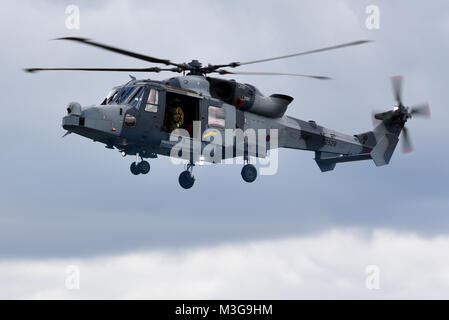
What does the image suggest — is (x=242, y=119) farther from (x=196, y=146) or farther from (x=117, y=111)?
(x=117, y=111)

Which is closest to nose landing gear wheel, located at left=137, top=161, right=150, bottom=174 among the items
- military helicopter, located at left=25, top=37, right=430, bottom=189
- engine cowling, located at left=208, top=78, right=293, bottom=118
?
military helicopter, located at left=25, top=37, right=430, bottom=189

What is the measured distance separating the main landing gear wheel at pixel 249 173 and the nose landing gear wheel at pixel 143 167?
13.3ft

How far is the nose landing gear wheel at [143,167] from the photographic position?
2950cm

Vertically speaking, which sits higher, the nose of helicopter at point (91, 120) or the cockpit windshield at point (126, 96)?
the cockpit windshield at point (126, 96)

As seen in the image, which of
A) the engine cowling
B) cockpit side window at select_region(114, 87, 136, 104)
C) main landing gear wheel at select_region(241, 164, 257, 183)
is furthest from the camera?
main landing gear wheel at select_region(241, 164, 257, 183)

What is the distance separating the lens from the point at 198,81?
29094mm

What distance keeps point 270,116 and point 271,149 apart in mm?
1483

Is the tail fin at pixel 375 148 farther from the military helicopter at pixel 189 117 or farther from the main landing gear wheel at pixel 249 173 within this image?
the main landing gear wheel at pixel 249 173

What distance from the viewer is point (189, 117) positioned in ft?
93.9

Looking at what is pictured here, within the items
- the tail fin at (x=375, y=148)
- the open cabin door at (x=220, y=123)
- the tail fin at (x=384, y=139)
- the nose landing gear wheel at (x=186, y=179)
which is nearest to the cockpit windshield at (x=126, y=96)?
the open cabin door at (x=220, y=123)

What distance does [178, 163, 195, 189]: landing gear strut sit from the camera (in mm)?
29953

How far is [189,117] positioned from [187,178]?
2828 mm

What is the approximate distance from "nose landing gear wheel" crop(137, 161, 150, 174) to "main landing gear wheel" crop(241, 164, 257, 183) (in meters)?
4.04

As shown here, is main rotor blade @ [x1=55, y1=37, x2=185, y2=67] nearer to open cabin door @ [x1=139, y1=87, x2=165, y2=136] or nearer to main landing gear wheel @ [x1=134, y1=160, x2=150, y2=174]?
open cabin door @ [x1=139, y1=87, x2=165, y2=136]
